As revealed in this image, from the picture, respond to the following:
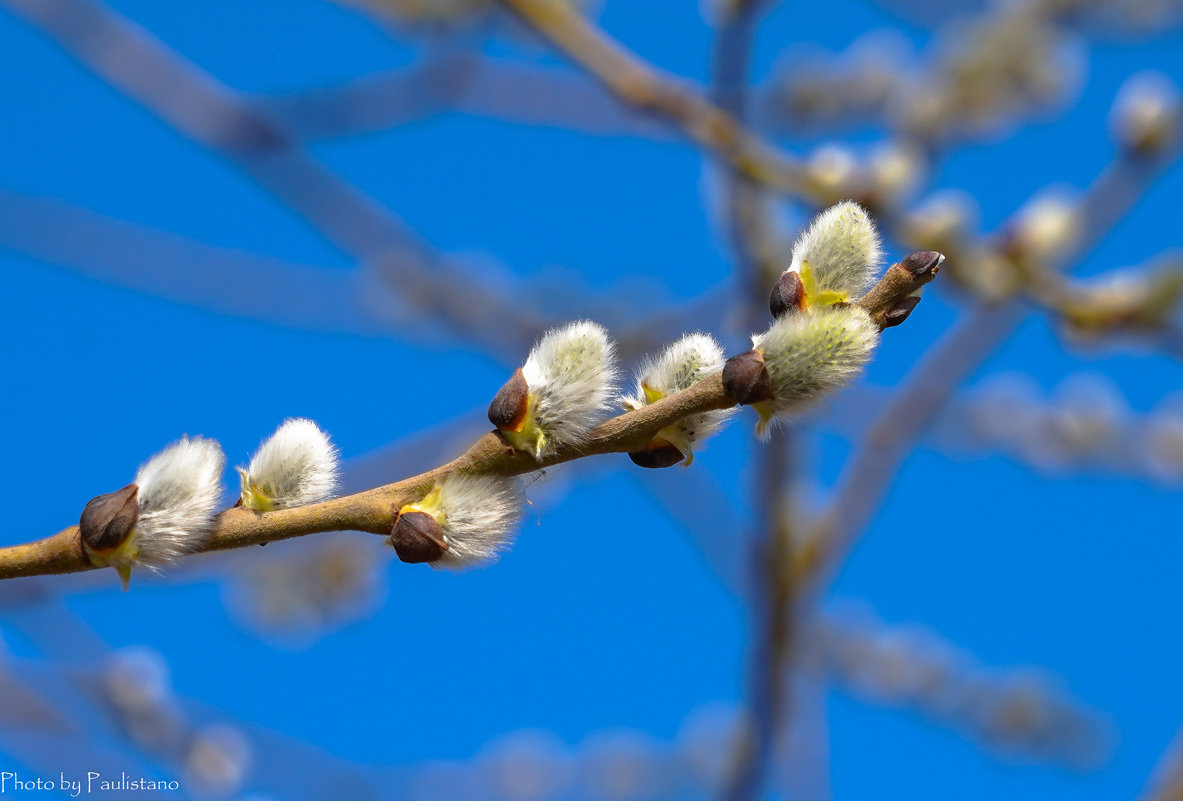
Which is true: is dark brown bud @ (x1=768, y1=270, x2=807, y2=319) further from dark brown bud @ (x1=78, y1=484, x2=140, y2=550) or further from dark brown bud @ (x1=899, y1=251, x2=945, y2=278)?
dark brown bud @ (x1=78, y1=484, x2=140, y2=550)

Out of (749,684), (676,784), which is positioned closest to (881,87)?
(749,684)

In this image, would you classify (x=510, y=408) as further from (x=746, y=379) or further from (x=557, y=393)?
(x=746, y=379)

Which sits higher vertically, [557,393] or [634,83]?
[634,83]

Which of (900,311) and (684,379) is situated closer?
(900,311)

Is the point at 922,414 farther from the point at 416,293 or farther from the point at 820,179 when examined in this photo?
the point at 416,293

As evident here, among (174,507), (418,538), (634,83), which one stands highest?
(634,83)

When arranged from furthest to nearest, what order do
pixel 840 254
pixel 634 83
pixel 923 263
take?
pixel 634 83, pixel 840 254, pixel 923 263

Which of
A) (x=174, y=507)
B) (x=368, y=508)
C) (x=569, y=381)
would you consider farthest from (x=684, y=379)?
(x=174, y=507)
